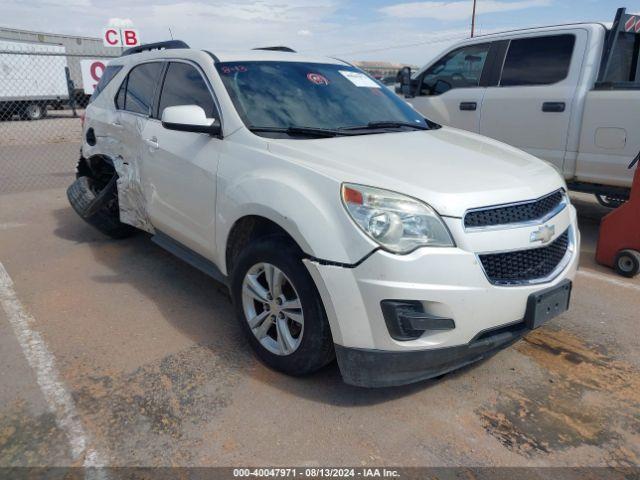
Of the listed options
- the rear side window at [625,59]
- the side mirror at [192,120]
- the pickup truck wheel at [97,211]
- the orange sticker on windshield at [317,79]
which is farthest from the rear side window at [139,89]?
the rear side window at [625,59]

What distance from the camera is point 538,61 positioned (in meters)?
5.92

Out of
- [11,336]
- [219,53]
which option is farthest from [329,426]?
[219,53]

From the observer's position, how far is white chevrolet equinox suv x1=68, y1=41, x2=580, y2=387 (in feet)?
8.01

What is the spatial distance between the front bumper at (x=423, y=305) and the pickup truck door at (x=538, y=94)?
12.0 feet

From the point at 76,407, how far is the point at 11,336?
1.15 meters

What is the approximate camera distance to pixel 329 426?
103 inches

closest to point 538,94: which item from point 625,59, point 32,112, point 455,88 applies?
point 625,59

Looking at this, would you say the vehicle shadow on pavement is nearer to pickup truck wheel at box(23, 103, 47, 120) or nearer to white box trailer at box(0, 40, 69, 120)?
white box trailer at box(0, 40, 69, 120)

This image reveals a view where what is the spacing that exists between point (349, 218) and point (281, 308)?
2.43ft

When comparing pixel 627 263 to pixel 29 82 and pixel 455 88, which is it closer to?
pixel 455 88

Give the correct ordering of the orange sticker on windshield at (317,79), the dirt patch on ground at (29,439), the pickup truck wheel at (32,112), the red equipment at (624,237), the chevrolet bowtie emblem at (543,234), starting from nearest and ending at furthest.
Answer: the dirt patch on ground at (29,439) < the chevrolet bowtie emblem at (543,234) < the orange sticker on windshield at (317,79) < the red equipment at (624,237) < the pickup truck wheel at (32,112)

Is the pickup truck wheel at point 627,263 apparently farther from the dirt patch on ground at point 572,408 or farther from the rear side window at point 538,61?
the rear side window at point 538,61

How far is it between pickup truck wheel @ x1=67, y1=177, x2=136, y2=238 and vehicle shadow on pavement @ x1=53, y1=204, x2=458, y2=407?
0.59 ft

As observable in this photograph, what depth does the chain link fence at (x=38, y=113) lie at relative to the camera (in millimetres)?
10710
